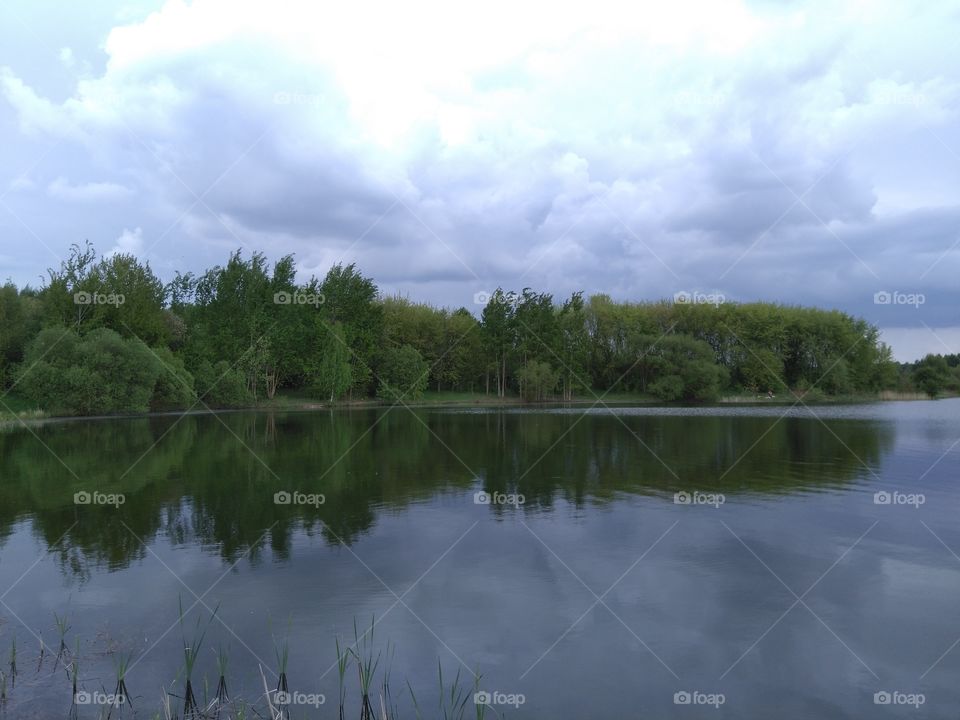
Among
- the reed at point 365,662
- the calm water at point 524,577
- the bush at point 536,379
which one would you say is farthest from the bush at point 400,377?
the reed at point 365,662

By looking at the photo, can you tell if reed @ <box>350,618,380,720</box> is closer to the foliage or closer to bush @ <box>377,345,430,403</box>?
the foliage

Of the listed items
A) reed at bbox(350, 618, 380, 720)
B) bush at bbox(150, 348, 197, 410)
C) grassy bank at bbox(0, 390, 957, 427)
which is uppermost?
bush at bbox(150, 348, 197, 410)

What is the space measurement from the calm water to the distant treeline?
29652 millimetres

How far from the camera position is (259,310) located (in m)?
71.2

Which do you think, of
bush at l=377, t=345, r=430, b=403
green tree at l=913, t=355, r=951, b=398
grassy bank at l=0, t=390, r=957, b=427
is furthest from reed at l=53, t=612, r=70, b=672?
green tree at l=913, t=355, r=951, b=398

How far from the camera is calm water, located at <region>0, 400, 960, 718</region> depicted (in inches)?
330

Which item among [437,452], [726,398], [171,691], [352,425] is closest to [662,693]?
[171,691]

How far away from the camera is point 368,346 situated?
7388 centimetres

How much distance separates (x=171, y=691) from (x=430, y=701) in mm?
2842

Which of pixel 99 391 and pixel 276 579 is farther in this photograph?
pixel 99 391

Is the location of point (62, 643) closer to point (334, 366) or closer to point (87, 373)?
point (87, 373)

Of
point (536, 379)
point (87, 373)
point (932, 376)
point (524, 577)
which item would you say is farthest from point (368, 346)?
point (932, 376)

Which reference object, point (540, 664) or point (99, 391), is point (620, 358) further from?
point (540, 664)

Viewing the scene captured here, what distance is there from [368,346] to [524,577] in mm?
63038
